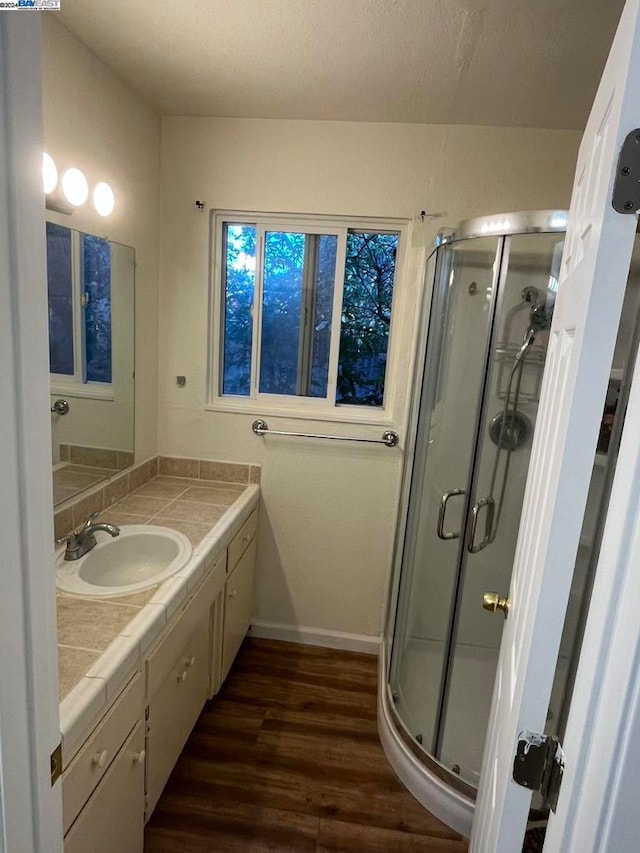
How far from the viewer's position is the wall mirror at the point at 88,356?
5.73 ft

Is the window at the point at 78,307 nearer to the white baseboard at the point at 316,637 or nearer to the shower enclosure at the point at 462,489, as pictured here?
the shower enclosure at the point at 462,489

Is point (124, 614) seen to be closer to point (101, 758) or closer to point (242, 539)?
point (101, 758)

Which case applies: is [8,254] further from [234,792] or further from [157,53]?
[234,792]

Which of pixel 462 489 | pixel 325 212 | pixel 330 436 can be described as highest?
pixel 325 212

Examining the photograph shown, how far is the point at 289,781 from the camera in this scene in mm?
1860

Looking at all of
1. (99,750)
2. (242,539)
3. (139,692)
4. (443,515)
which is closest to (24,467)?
(99,750)

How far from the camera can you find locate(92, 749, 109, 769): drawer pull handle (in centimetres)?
114

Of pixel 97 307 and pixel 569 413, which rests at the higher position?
pixel 97 307

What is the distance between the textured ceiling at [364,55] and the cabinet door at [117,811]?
2090 millimetres

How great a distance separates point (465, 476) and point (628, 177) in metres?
1.74

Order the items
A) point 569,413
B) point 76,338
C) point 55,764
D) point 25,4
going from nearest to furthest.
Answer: point 25,4 < point 569,413 < point 55,764 < point 76,338

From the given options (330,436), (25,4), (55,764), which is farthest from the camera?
(330,436)

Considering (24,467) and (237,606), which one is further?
(237,606)

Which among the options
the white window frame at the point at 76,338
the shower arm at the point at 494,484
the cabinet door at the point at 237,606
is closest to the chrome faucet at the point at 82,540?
the white window frame at the point at 76,338
